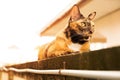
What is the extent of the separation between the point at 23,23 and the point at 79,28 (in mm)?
3052

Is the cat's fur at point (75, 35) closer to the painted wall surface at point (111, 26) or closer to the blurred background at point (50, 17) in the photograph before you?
the blurred background at point (50, 17)

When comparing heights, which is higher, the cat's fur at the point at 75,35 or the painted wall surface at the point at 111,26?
the painted wall surface at the point at 111,26

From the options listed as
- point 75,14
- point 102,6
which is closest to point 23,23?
point 102,6

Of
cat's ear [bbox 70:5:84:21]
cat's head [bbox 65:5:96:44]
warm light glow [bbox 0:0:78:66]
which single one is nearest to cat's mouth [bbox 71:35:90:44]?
cat's head [bbox 65:5:96:44]

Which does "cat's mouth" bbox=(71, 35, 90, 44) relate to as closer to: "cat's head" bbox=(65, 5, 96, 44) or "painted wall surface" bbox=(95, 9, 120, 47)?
"cat's head" bbox=(65, 5, 96, 44)

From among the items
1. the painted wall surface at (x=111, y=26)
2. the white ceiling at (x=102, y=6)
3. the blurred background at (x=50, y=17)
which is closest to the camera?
the white ceiling at (x=102, y=6)

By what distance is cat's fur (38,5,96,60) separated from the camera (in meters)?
1.65

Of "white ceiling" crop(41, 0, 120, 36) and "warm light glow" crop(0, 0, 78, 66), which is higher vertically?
"warm light glow" crop(0, 0, 78, 66)

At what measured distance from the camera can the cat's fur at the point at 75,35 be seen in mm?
1653

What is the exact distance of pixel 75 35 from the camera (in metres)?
1.67

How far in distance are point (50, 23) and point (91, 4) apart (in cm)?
148

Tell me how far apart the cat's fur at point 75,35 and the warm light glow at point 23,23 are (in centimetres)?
136

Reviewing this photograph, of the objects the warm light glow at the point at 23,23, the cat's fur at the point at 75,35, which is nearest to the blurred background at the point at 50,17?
the warm light glow at the point at 23,23

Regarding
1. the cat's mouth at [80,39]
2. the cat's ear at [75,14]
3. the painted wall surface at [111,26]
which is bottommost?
the cat's mouth at [80,39]
